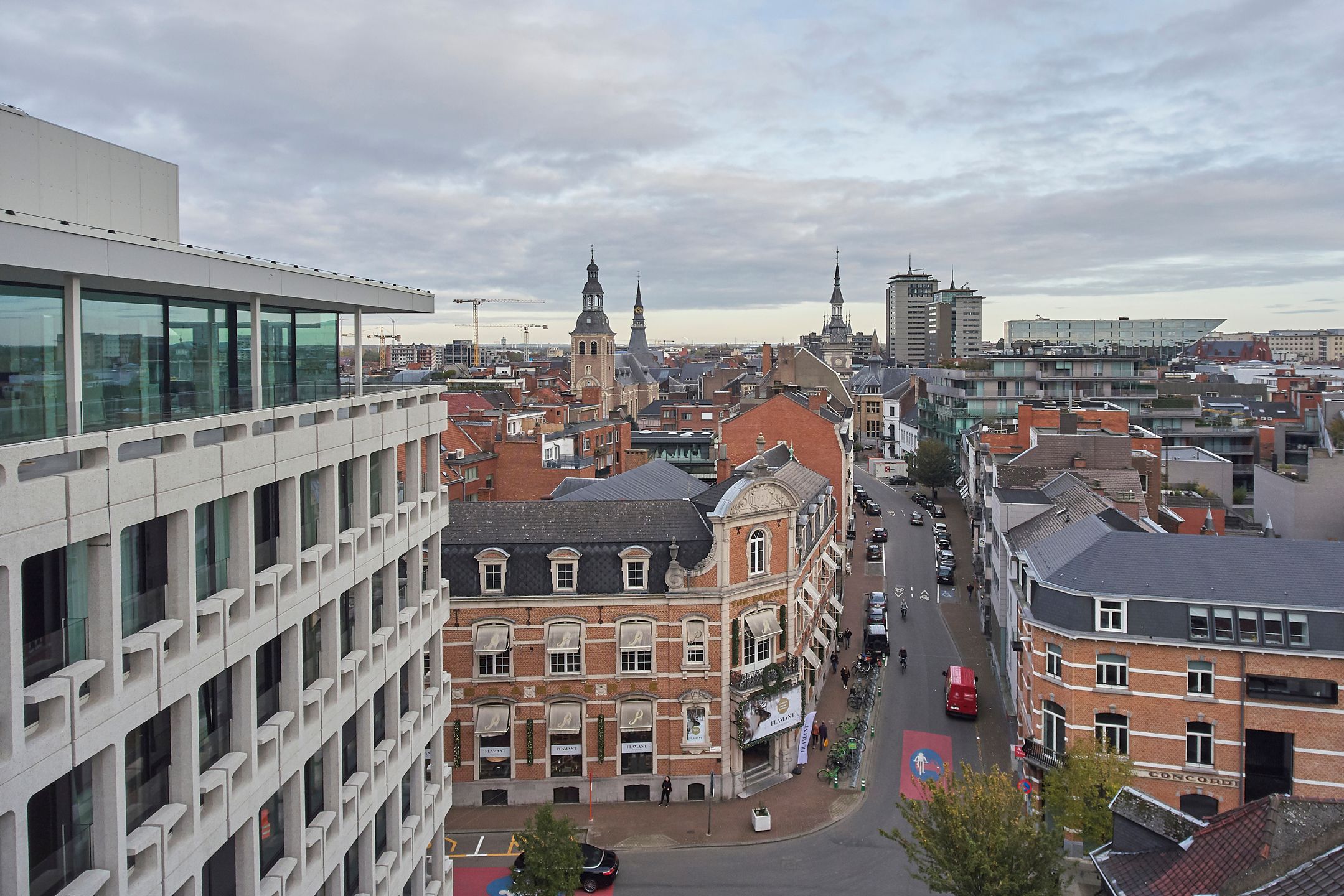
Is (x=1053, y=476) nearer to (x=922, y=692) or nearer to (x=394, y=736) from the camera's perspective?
(x=922, y=692)

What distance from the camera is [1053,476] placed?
5656 centimetres

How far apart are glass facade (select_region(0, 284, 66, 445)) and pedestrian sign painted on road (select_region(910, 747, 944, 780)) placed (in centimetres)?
3516

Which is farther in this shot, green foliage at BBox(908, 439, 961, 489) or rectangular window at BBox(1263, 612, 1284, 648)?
green foliage at BBox(908, 439, 961, 489)

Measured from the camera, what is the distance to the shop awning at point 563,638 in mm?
37406

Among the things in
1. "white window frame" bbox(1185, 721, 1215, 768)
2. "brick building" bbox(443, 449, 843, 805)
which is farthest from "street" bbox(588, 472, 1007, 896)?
"white window frame" bbox(1185, 721, 1215, 768)

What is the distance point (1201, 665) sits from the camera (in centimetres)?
3350

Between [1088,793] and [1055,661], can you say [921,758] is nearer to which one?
[1055,661]

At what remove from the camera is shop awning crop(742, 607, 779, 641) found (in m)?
38.8

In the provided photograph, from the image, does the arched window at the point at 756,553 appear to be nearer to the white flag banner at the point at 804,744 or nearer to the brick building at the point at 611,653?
the brick building at the point at 611,653

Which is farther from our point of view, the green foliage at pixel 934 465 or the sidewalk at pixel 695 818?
the green foliage at pixel 934 465

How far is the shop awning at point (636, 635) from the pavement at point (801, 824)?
21.1 ft

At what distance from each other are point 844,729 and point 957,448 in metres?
67.2

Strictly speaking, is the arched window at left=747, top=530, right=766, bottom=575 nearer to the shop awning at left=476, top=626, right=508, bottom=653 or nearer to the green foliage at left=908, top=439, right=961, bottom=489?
the shop awning at left=476, top=626, right=508, bottom=653

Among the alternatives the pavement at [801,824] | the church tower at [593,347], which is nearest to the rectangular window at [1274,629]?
the pavement at [801,824]
